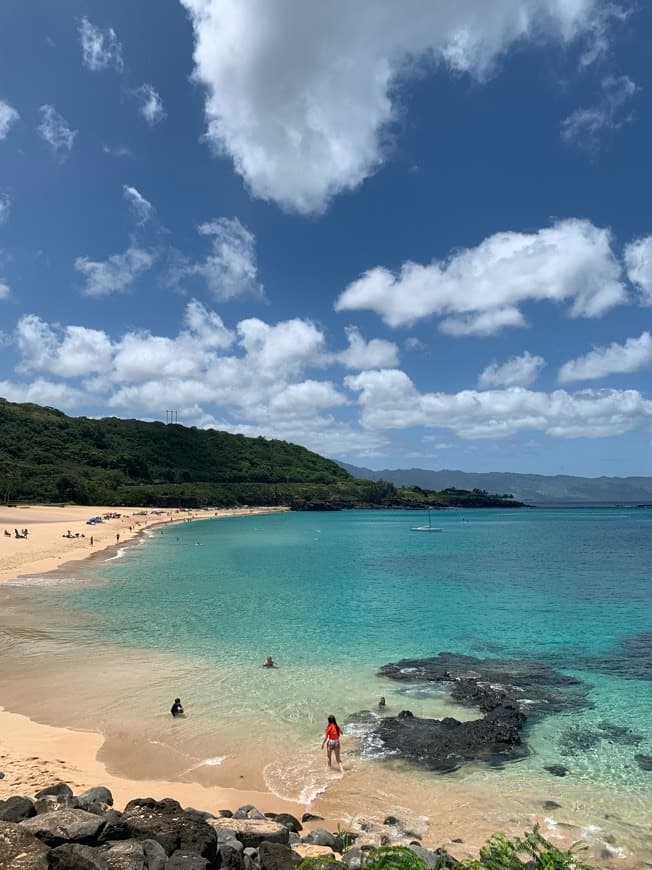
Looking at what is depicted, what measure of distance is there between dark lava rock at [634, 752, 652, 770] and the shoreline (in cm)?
4300

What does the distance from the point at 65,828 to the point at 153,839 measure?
133cm

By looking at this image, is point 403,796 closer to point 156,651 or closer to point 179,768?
point 179,768

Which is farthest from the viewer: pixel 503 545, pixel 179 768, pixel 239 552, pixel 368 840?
pixel 503 545

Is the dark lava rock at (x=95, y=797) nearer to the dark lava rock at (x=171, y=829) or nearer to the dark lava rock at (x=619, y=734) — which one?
the dark lava rock at (x=171, y=829)

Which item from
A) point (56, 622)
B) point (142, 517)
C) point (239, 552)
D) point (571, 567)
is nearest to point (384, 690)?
point (56, 622)

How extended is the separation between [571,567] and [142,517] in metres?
102

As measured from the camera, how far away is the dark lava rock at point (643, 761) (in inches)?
583

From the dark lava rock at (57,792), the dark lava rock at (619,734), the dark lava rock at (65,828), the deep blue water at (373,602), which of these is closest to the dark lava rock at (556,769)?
the dark lava rock at (619,734)

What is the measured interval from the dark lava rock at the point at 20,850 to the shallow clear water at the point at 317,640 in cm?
742

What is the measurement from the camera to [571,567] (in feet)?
196

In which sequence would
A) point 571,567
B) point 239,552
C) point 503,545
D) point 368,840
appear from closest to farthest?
point 368,840, point 571,567, point 239,552, point 503,545

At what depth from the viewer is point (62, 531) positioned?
8362 cm

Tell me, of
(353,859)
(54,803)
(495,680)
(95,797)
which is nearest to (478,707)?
(495,680)

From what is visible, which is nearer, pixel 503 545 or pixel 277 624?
pixel 277 624
